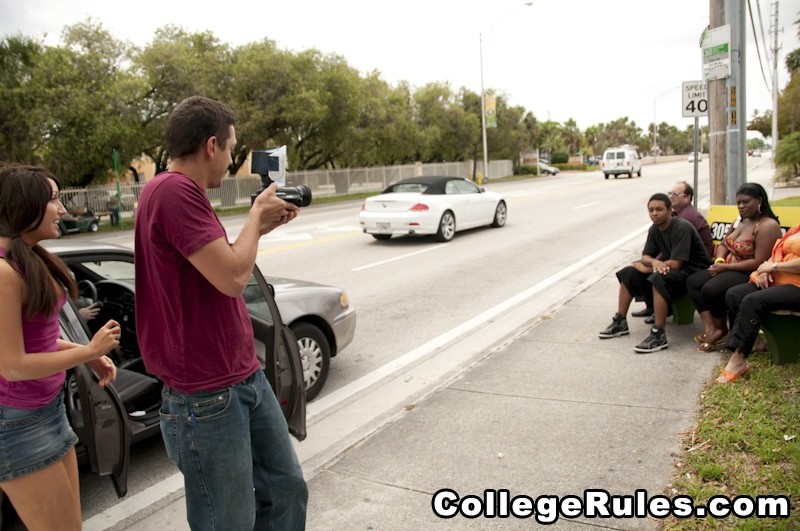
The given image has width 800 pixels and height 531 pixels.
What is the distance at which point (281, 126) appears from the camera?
30797mm

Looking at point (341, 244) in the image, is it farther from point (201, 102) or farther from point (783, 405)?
point (201, 102)

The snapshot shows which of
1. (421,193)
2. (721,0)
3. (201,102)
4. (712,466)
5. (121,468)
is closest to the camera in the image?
(201,102)

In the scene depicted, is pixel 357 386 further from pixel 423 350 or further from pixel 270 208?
pixel 270 208

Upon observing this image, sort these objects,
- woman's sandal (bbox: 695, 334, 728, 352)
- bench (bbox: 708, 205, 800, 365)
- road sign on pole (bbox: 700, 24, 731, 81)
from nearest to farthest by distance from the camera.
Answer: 1. bench (bbox: 708, 205, 800, 365)
2. woman's sandal (bbox: 695, 334, 728, 352)
3. road sign on pole (bbox: 700, 24, 731, 81)

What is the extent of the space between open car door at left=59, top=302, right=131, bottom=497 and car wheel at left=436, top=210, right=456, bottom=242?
435 inches

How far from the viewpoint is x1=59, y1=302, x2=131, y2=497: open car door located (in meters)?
3.14

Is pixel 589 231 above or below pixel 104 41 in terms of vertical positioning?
below

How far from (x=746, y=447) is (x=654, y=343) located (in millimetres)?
2149

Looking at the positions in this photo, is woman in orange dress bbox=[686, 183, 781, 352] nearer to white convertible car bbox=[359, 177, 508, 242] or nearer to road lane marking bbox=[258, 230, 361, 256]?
white convertible car bbox=[359, 177, 508, 242]

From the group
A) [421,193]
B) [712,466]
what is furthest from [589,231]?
[712,466]

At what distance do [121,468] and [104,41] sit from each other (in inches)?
999

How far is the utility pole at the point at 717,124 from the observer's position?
8211mm

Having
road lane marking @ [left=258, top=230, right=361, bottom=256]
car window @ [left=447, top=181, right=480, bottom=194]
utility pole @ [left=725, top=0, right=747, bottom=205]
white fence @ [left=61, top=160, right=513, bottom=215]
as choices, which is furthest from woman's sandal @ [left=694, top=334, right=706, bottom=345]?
white fence @ [left=61, top=160, right=513, bottom=215]

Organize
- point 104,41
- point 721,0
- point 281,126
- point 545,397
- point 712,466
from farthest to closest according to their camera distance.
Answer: point 281,126 → point 104,41 → point 721,0 → point 545,397 → point 712,466
